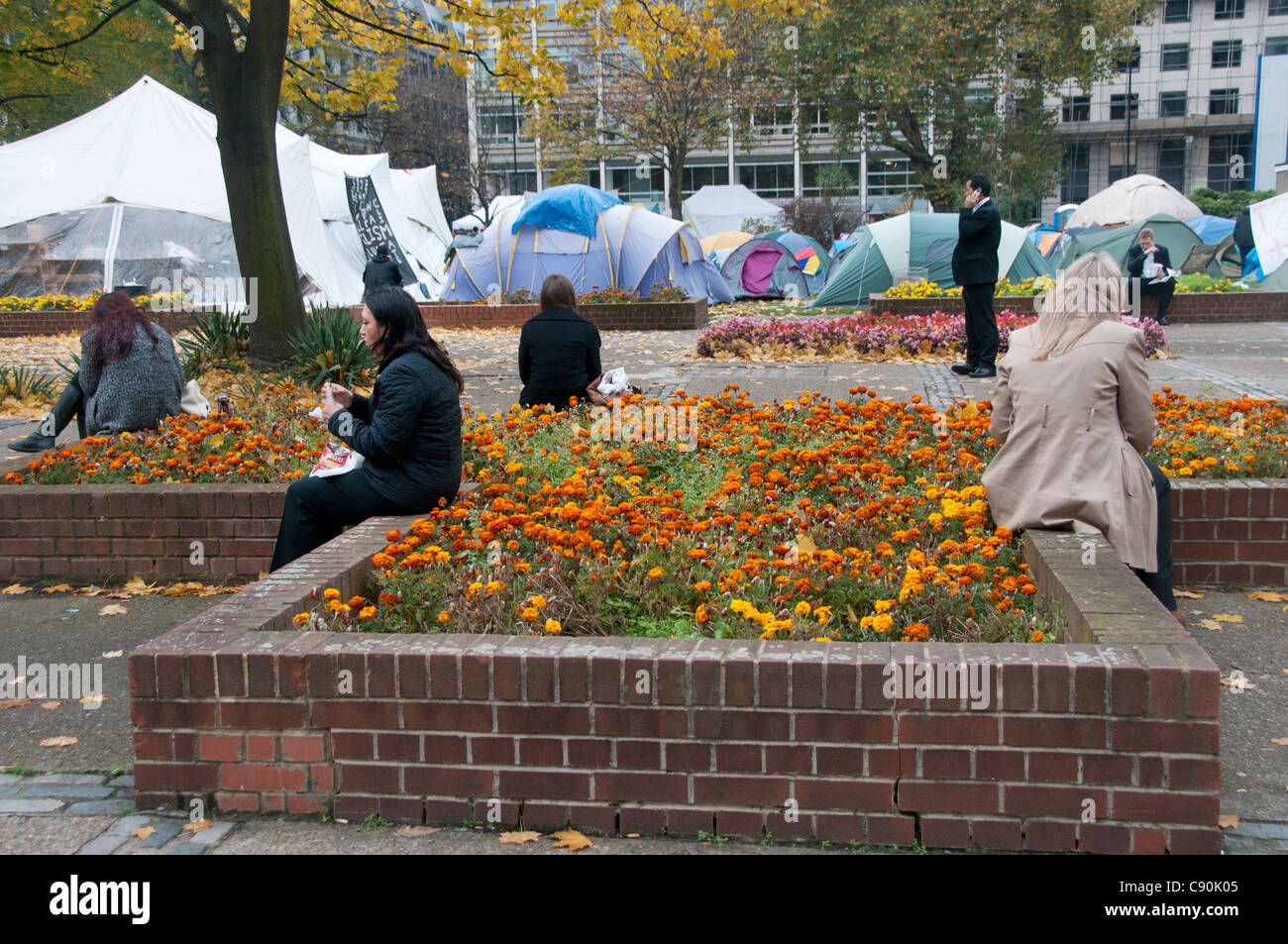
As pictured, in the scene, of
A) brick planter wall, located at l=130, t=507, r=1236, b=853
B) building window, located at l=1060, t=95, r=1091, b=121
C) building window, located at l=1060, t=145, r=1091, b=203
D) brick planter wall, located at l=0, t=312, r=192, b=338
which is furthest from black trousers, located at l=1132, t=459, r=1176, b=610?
building window, located at l=1060, t=95, r=1091, b=121

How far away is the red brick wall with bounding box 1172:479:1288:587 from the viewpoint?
500 centimetres

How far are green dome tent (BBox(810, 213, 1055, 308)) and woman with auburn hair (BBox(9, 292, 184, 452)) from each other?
18381 millimetres

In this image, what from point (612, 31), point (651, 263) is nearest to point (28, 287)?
point (651, 263)

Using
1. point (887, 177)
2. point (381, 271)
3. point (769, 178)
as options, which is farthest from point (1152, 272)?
point (769, 178)

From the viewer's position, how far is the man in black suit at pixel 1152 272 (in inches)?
706

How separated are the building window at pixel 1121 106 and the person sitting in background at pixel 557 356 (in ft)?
235

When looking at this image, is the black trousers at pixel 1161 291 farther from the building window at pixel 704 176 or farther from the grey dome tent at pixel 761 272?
the building window at pixel 704 176

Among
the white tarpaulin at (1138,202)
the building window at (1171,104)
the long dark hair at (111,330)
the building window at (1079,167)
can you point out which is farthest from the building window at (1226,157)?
the long dark hair at (111,330)

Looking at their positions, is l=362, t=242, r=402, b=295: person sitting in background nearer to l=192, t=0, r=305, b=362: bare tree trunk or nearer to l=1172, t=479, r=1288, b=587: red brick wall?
l=192, t=0, r=305, b=362: bare tree trunk

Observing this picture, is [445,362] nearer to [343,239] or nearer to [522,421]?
[522,421]

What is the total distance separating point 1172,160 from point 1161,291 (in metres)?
62.4

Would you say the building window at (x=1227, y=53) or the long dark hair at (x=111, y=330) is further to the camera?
the building window at (x=1227, y=53)

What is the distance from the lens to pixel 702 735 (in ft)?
10.2

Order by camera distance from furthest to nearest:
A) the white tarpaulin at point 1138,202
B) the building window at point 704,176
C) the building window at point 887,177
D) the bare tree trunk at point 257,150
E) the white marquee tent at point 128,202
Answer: the building window at point 704,176 < the building window at point 887,177 < the white tarpaulin at point 1138,202 < the white marquee tent at point 128,202 < the bare tree trunk at point 257,150
